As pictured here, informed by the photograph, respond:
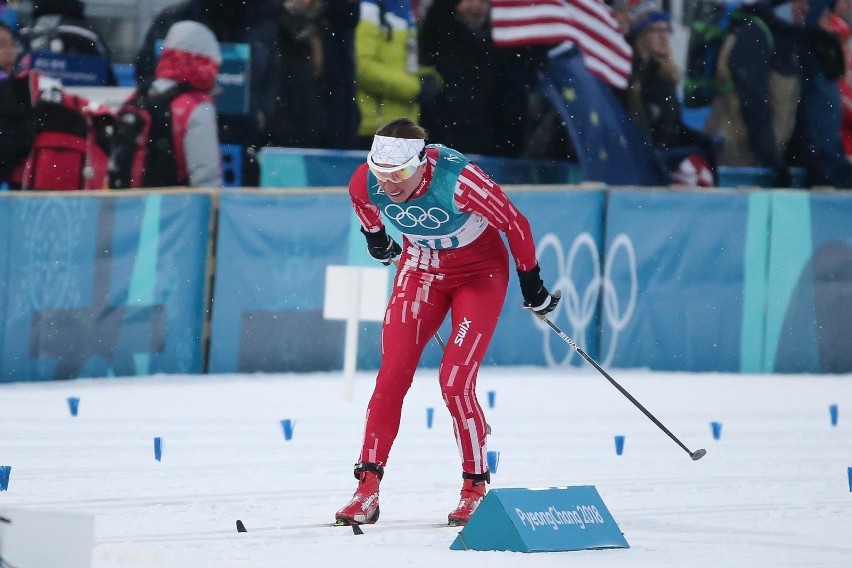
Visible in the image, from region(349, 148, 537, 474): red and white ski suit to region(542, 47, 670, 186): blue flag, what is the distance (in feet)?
23.8

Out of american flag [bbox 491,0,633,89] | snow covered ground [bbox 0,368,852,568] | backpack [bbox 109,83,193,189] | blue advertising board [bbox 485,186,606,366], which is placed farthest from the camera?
american flag [bbox 491,0,633,89]

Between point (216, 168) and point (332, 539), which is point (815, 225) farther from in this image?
point (332, 539)

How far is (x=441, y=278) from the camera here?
7.52 m

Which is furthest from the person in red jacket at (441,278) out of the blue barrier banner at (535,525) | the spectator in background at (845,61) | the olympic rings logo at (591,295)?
the spectator in background at (845,61)

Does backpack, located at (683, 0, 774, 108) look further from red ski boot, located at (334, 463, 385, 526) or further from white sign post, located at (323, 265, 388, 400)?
red ski boot, located at (334, 463, 385, 526)

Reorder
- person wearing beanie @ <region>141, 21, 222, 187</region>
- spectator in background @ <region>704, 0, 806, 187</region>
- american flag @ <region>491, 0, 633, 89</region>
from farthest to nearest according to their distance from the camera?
spectator in background @ <region>704, 0, 806, 187</region>
american flag @ <region>491, 0, 633, 89</region>
person wearing beanie @ <region>141, 21, 222, 187</region>

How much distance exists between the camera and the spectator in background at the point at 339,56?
13414mm

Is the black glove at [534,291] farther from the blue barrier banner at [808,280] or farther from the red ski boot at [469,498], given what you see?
the blue barrier banner at [808,280]

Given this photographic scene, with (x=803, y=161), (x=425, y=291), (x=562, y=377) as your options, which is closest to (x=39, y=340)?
(x=562, y=377)

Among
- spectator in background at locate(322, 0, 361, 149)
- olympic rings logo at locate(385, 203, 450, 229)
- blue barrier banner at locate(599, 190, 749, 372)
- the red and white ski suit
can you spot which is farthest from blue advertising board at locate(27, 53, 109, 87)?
olympic rings logo at locate(385, 203, 450, 229)

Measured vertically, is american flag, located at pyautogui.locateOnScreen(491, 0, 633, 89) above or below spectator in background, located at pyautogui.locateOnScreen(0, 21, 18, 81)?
above

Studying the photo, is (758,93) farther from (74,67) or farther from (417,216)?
(417,216)

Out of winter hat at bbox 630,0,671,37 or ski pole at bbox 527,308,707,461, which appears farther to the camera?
winter hat at bbox 630,0,671,37

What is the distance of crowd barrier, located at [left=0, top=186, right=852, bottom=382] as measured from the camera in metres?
11.9
